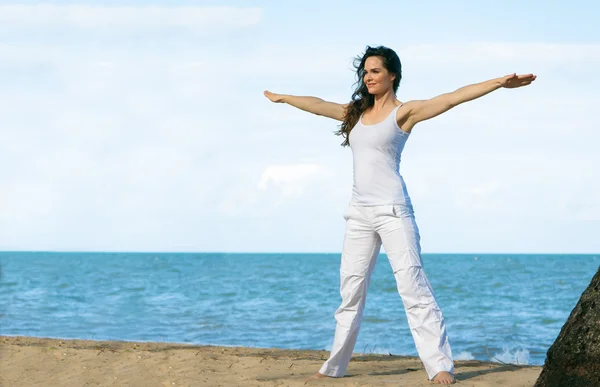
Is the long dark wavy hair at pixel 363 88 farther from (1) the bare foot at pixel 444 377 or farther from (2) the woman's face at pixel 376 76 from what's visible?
(1) the bare foot at pixel 444 377

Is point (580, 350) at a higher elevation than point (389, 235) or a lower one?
lower

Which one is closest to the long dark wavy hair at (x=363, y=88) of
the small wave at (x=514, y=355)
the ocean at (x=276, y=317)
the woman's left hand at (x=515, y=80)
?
the woman's left hand at (x=515, y=80)

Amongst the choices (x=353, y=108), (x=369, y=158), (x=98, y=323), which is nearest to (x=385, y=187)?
(x=369, y=158)

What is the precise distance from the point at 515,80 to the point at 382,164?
1.02m

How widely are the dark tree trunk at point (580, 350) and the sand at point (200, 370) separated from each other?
0.93 m

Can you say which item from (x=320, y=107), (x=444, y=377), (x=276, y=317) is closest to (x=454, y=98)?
(x=320, y=107)

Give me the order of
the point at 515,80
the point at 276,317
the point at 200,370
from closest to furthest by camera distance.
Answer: the point at 515,80
the point at 200,370
the point at 276,317

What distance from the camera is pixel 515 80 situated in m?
4.36

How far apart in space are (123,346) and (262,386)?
3.04 meters

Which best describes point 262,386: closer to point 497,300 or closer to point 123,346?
point 123,346

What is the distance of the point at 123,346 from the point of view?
7.68 metres

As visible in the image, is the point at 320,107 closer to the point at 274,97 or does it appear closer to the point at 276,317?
the point at 274,97

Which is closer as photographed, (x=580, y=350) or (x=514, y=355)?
(x=580, y=350)

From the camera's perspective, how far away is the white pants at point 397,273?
483cm
